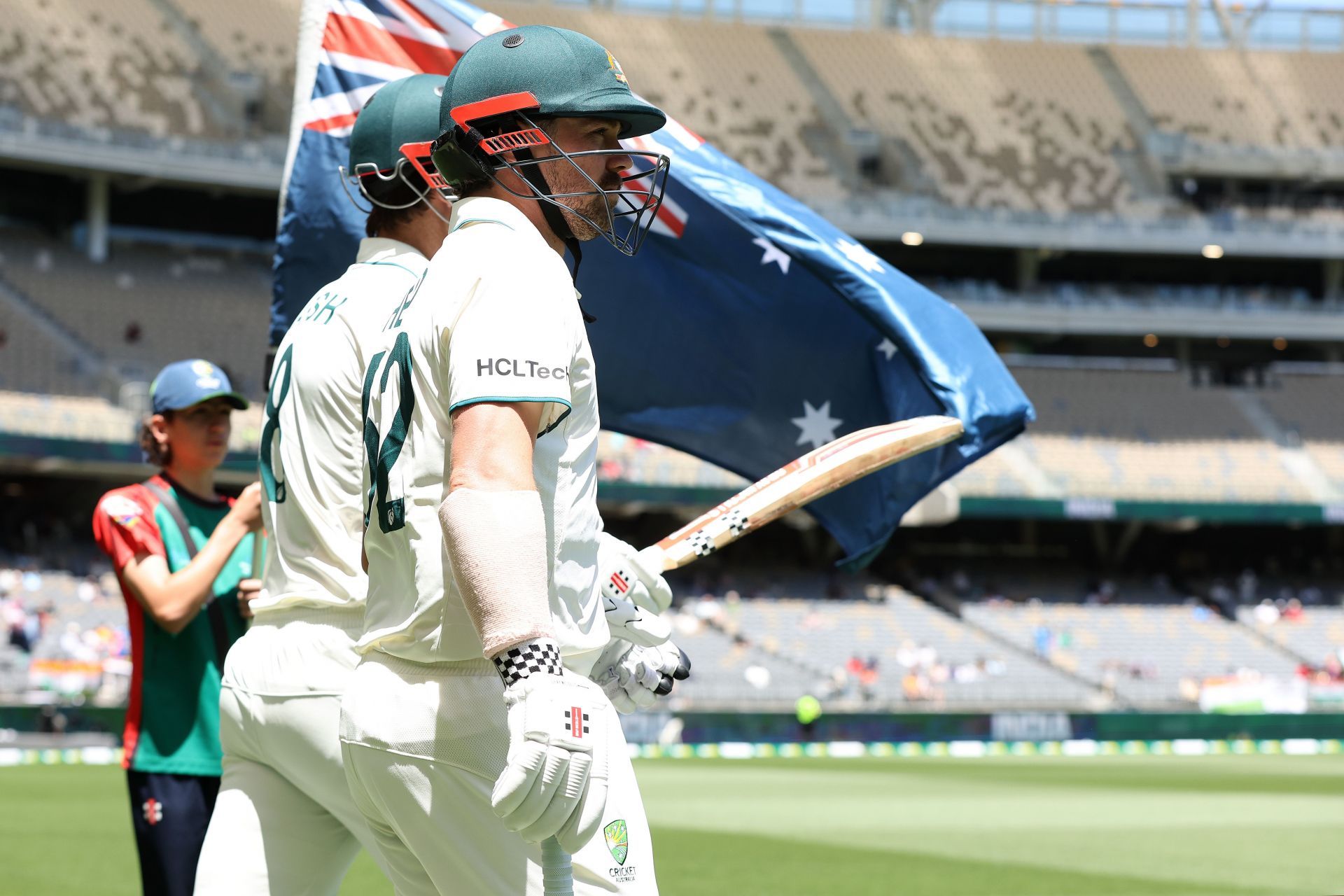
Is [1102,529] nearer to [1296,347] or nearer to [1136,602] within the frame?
[1136,602]

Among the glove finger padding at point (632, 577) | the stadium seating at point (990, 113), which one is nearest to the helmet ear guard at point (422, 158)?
the glove finger padding at point (632, 577)

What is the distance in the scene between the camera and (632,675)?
3314 mm

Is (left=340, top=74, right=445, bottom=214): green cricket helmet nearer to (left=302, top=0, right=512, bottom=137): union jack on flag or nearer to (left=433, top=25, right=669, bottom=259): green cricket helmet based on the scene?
(left=433, top=25, right=669, bottom=259): green cricket helmet

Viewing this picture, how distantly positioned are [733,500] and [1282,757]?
916 inches

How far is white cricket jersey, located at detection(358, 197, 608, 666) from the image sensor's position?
2.65 metres

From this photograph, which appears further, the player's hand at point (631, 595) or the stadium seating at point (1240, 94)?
the stadium seating at point (1240, 94)

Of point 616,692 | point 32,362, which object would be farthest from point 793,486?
point 32,362

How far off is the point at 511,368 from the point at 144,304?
3649 centimetres

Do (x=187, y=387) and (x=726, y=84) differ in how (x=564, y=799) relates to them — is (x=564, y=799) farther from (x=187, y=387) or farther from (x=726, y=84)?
(x=726, y=84)

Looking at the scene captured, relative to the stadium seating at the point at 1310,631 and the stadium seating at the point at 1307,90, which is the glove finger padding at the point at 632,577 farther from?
the stadium seating at the point at 1307,90

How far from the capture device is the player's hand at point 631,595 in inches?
133

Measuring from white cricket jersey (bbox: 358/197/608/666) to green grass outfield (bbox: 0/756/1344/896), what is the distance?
22.6 ft

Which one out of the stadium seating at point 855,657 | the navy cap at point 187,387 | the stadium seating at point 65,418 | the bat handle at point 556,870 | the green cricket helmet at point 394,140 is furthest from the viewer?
the stadium seating at point 65,418

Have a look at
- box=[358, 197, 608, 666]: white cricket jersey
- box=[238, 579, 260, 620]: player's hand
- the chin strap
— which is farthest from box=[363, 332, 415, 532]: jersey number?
box=[238, 579, 260, 620]: player's hand
